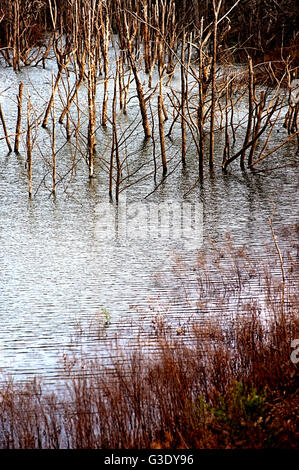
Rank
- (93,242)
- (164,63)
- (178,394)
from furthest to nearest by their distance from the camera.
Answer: (164,63) → (93,242) → (178,394)

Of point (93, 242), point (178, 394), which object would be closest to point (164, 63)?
point (93, 242)

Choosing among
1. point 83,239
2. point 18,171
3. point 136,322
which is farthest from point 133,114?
point 136,322

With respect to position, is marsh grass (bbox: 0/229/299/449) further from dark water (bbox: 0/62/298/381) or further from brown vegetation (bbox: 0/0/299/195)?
brown vegetation (bbox: 0/0/299/195)

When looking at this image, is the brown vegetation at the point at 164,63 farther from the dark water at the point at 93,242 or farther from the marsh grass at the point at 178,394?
the marsh grass at the point at 178,394

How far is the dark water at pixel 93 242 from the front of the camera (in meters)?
4.85

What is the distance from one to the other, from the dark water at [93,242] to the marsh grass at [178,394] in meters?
0.28

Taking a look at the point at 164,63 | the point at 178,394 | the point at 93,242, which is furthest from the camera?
the point at 164,63

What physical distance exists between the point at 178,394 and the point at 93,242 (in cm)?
365

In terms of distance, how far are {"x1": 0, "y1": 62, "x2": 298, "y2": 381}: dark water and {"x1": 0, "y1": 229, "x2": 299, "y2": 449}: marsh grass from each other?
0.28 m

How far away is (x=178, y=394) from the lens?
3580 mm

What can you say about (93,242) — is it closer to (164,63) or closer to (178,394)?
(178,394)

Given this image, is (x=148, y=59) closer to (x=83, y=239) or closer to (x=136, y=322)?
(x=83, y=239)

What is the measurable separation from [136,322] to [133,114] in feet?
27.0

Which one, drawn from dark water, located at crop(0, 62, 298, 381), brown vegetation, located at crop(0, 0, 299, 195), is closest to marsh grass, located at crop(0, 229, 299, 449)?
dark water, located at crop(0, 62, 298, 381)
